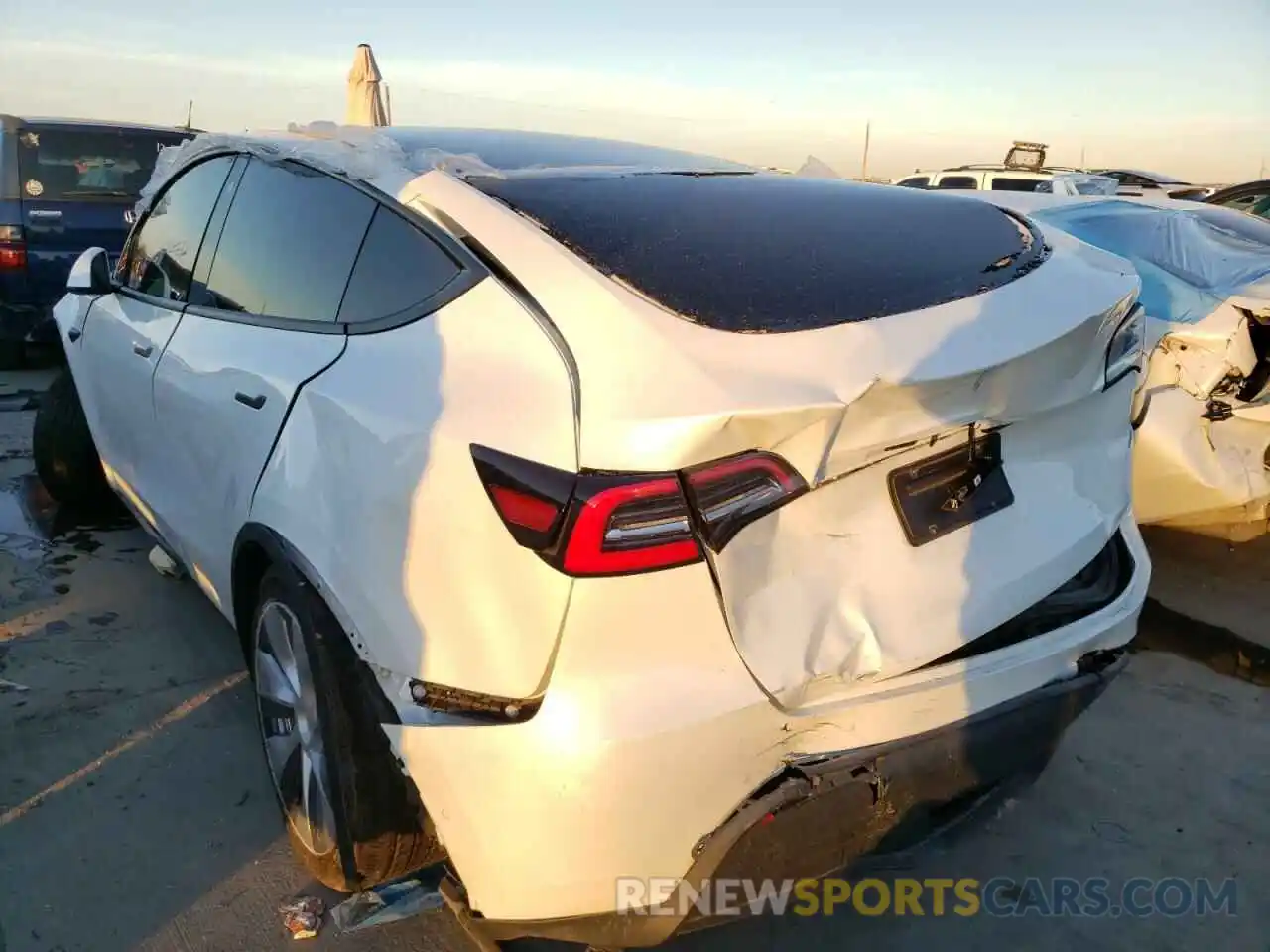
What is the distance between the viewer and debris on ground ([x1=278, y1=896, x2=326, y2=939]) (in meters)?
2.33

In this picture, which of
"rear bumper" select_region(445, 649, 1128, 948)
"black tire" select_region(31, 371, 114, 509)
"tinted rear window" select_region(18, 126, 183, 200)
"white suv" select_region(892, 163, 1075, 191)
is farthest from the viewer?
"white suv" select_region(892, 163, 1075, 191)

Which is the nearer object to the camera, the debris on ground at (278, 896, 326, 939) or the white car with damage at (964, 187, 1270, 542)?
the debris on ground at (278, 896, 326, 939)

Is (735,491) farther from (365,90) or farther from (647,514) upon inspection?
(365,90)

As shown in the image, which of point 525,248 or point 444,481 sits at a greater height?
point 525,248

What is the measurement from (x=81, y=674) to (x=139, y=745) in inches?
21.5

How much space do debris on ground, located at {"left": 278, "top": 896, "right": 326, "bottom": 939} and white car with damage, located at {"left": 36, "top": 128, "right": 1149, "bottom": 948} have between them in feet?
0.43

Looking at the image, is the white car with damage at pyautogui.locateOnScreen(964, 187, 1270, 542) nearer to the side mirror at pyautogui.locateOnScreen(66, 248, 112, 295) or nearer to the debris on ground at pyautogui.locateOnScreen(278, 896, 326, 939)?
the debris on ground at pyautogui.locateOnScreen(278, 896, 326, 939)

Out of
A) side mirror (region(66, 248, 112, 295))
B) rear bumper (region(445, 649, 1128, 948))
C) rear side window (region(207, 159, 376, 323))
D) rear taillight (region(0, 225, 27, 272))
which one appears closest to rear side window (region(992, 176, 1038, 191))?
rear taillight (region(0, 225, 27, 272))

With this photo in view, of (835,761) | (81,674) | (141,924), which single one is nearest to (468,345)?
(835,761)

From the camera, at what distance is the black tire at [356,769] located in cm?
205

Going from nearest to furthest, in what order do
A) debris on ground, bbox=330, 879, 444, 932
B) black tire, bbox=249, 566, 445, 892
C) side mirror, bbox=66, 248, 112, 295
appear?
black tire, bbox=249, 566, 445, 892 < debris on ground, bbox=330, 879, 444, 932 < side mirror, bbox=66, 248, 112, 295

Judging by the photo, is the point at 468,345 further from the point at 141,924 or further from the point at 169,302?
the point at 169,302

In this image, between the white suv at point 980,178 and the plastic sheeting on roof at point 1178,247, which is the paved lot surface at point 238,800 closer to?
the plastic sheeting on roof at point 1178,247

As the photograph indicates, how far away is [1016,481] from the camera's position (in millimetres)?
2057
